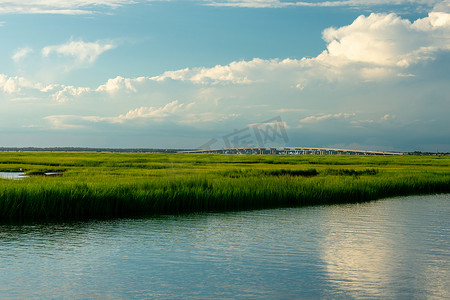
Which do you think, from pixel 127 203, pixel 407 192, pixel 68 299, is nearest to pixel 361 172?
pixel 407 192

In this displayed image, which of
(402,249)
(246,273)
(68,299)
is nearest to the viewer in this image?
(68,299)

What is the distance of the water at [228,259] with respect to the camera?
807cm

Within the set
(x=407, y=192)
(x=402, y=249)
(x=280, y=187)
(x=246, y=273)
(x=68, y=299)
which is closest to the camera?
(x=68, y=299)

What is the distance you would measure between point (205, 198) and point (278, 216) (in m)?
3.26

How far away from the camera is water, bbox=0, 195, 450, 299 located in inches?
318

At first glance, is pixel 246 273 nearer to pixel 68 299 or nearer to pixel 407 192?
pixel 68 299

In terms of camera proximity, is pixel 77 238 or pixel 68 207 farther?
pixel 68 207

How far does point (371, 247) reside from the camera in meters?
11.4

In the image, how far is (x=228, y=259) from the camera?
394 inches

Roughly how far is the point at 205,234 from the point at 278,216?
428cm

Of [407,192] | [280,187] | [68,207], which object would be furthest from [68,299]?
[407,192]

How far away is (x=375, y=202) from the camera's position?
840 inches

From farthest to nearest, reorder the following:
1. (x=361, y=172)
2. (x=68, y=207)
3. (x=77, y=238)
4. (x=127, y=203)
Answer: (x=361, y=172) → (x=127, y=203) → (x=68, y=207) → (x=77, y=238)

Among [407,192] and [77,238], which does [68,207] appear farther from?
[407,192]
